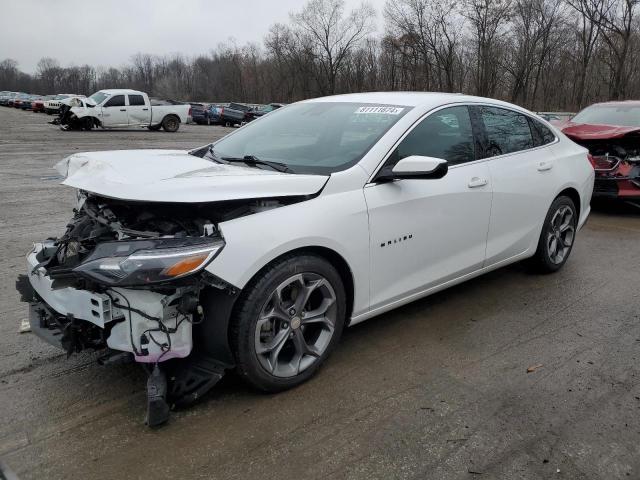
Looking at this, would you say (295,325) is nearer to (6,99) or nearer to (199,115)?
(199,115)

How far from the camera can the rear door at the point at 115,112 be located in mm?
24406

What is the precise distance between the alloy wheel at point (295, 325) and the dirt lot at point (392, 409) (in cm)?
18

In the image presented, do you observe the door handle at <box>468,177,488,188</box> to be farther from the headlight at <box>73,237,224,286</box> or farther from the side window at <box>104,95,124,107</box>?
the side window at <box>104,95,124,107</box>

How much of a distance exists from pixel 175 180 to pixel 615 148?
7.53 m

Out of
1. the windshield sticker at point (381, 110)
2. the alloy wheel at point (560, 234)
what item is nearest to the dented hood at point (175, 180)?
the windshield sticker at point (381, 110)

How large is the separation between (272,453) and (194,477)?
365 mm

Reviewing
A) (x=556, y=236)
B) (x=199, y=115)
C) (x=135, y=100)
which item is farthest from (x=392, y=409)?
(x=199, y=115)

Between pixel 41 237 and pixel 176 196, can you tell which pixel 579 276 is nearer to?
pixel 176 196

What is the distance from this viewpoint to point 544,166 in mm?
4598

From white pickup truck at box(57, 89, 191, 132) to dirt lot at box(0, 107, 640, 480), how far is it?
22129 mm

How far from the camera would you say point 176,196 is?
258cm

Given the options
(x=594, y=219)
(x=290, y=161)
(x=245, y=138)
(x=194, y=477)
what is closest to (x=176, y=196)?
(x=290, y=161)

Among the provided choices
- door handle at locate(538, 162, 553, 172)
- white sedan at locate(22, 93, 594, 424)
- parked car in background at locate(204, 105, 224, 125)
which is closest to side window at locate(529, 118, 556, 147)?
door handle at locate(538, 162, 553, 172)

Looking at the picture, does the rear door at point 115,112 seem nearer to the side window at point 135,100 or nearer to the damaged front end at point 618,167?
the side window at point 135,100
